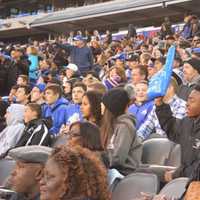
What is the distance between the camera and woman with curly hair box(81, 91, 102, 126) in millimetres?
4879

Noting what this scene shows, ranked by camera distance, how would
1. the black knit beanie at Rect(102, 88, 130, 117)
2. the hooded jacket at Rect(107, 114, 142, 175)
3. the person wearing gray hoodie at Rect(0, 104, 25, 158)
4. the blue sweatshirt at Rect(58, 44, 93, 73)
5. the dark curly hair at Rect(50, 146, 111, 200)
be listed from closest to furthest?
1. the dark curly hair at Rect(50, 146, 111, 200)
2. the hooded jacket at Rect(107, 114, 142, 175)
3. the black knit beanie at Rect(102, 88, 130, 117)
4. the person wearing gray hoodie at Rect(0, 104, 25, 158)
5. the blue sweatshirt at Rect(58, 44, 93, 73)

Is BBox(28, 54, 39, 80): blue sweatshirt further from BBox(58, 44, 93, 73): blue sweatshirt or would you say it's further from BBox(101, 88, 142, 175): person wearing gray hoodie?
BBox(101, 88, 142, 175): person wearing gray hoodie

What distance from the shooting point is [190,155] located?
406cm

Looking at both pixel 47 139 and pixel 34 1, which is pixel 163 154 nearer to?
pixel 47 139

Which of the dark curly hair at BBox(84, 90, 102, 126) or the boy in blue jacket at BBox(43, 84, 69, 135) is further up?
the dark curly hair at BBox(84, 90, 102, 126)

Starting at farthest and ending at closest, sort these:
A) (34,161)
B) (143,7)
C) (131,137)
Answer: (143,7)
(131,137)
(34,161)

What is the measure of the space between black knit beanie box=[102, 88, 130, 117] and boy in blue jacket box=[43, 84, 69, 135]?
206 centimetres

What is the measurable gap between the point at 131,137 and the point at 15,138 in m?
2.02

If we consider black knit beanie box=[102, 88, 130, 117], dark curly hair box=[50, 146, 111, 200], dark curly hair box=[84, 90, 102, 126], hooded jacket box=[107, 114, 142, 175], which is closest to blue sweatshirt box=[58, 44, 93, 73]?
dark curly hair box=[84, 90, 102, 126]

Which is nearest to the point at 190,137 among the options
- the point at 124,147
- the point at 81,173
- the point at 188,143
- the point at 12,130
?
the point at 188,143

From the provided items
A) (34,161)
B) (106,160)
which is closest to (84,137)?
(106,160)

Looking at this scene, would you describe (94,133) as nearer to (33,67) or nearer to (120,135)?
(120,135)

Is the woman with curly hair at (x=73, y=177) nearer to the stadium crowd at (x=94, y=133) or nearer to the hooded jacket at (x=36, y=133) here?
the stadium crowd at (x=94, y=133)

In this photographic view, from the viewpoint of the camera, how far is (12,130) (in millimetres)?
6344
